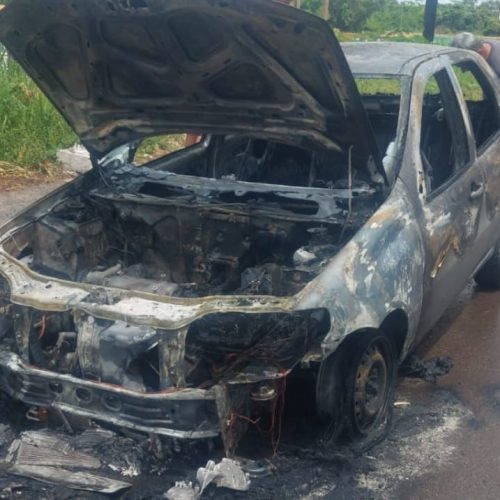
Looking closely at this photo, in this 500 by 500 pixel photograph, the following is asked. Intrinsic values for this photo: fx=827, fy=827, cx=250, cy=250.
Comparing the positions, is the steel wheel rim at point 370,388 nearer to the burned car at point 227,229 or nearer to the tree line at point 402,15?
the burned car at point 227,229

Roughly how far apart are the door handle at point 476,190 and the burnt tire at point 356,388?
1.23m

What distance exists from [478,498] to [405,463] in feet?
1.28

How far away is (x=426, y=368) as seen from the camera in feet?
16.4

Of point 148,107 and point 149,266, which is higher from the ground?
point 148,107

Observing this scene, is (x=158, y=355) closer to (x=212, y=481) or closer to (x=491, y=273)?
(x=212, y=481)

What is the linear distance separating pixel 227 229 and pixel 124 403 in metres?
1.38

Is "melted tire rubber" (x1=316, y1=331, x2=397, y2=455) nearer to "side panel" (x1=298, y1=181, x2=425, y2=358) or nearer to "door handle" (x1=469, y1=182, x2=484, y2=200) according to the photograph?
"side panel" (x1=298, y1=181, x2=425, y2=358)

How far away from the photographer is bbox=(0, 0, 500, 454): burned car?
3639mm

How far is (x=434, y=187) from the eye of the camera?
4.93 m

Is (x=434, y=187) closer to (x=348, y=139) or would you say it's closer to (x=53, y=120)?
(x=348, y=139)

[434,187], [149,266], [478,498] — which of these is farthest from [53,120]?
[478,498]

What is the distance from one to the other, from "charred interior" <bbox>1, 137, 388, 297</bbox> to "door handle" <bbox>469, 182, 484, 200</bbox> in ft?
2.54

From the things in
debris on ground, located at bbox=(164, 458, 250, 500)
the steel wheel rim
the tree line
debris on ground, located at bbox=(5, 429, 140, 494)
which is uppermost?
the tree line

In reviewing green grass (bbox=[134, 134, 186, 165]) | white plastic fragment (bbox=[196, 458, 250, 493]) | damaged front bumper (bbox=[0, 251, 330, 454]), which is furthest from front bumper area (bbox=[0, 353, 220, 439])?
green grass (bbox=[134, 134, 186, 165])
